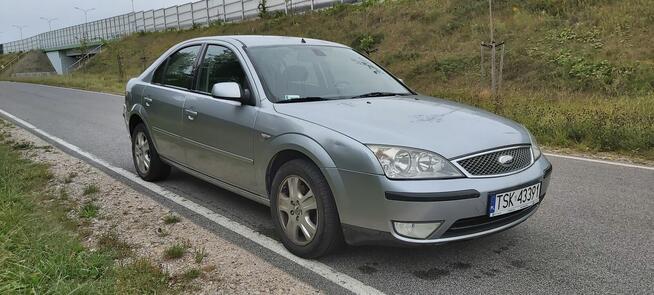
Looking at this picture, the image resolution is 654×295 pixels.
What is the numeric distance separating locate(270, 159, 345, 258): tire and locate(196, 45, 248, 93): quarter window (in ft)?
3.19

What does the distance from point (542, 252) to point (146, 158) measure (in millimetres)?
4178

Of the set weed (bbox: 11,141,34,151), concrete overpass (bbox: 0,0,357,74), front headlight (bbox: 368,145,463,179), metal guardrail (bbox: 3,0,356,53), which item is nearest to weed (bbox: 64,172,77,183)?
weed (bbox: 11,141,34,151)

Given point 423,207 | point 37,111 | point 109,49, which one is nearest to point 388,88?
point 423,207

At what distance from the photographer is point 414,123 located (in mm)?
3605

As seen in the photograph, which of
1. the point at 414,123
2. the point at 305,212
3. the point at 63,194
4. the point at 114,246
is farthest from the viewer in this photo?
the point at 63,194

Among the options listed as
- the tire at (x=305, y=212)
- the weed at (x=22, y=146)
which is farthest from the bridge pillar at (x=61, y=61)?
the tire at (x=305, y=212)

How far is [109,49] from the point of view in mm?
50000

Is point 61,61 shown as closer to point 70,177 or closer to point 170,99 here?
point 70,177

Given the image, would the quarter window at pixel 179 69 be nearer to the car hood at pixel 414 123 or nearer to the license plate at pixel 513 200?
the car hood at pixel 414 123

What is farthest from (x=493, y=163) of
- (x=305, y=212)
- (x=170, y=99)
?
(x=170, y=99)

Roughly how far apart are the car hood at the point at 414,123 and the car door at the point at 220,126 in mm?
440

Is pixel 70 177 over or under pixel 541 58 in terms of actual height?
under

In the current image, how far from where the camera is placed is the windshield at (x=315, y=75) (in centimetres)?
428

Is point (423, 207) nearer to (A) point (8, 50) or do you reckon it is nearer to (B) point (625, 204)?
(B) point (625, 204)
